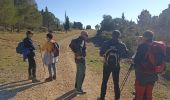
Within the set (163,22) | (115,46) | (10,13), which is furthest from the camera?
(163,22)

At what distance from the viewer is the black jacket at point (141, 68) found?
1006 centimetres

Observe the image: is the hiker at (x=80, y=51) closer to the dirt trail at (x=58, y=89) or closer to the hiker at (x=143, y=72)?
the dirt trail at (x=58, y=89)

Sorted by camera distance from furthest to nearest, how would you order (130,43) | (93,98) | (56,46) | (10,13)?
1. (10,13)
2. (130,43)
3. (56,46)
4. (93,98)

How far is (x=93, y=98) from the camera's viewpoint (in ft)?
44.2

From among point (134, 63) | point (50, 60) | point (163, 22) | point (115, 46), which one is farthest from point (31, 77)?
point (163, 22)

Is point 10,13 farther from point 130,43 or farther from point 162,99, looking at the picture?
point 162,99

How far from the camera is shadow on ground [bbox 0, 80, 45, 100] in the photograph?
1335 centimetres

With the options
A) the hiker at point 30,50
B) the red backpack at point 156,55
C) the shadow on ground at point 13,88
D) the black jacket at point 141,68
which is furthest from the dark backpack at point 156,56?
the hiker at point 30,50

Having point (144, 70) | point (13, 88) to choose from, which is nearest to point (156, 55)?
point (144, 70)

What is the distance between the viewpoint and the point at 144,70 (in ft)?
33.2

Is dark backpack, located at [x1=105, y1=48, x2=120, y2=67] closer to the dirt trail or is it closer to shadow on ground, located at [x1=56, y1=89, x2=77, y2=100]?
the dirt trail

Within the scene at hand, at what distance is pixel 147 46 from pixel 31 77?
7.18 m

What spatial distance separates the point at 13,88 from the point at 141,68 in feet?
20.0

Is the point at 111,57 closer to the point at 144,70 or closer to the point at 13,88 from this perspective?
the point at 144,70
